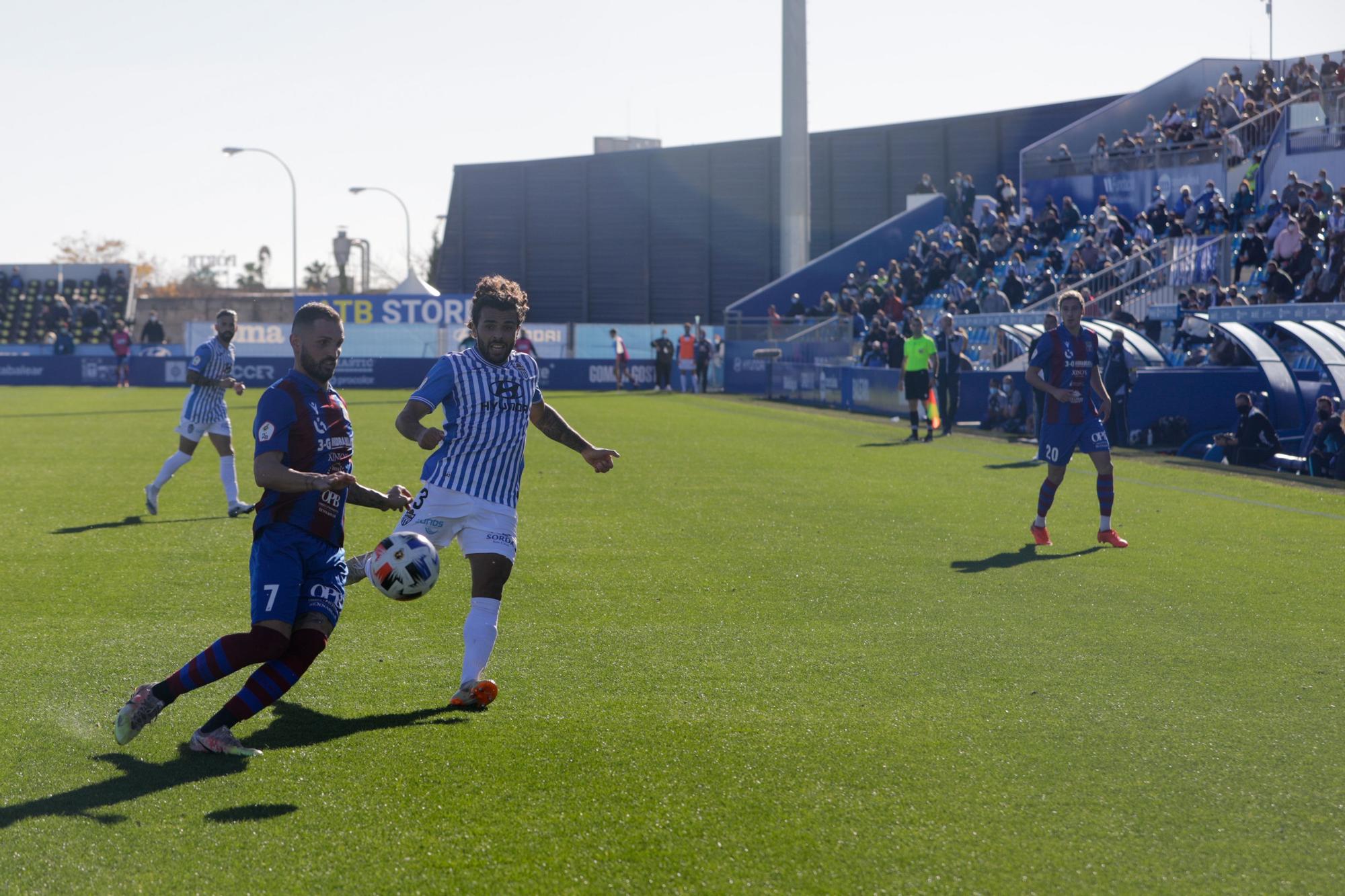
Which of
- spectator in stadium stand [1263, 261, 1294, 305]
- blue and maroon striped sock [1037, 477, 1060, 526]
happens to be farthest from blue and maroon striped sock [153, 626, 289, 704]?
spectator in stadium stand [1263, 261, 1294, 305]

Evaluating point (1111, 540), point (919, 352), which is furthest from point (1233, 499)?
point (919, 352)

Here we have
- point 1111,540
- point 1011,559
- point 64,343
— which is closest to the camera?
point 1011,559

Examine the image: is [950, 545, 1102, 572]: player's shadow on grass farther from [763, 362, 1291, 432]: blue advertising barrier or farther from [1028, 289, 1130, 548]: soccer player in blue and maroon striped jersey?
[763, 362, 1291, 432]: blue advertising barrier

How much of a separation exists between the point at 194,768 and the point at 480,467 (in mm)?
1808

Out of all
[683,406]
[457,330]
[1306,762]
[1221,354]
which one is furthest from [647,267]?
[1306,762]

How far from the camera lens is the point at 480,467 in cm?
619

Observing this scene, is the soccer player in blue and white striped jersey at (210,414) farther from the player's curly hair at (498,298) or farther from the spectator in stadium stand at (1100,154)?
the spectator in stadium stand at (1100,154)

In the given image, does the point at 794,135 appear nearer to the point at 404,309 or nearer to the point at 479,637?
the point at 404,309

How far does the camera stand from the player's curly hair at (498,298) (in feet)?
19.9

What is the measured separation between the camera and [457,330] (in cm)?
4719

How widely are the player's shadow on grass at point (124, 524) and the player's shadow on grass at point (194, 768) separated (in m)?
6.58

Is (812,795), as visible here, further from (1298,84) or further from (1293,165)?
(1298,84)

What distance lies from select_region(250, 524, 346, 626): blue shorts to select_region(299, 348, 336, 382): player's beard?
62cm

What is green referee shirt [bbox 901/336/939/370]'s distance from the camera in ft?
74.2
